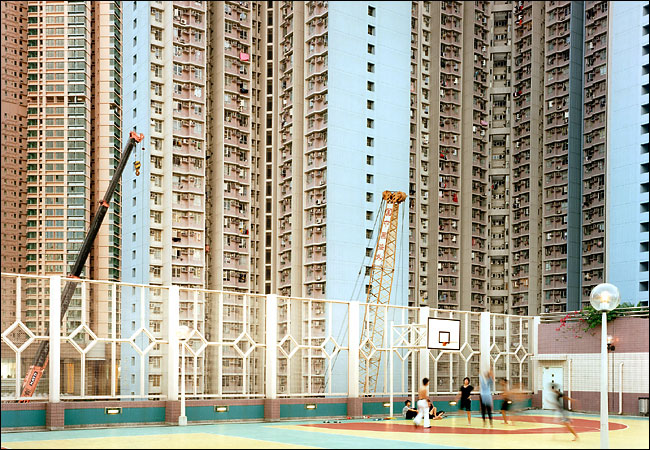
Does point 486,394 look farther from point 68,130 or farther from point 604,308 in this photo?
point 68,130

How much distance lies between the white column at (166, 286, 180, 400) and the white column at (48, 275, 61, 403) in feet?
11.7

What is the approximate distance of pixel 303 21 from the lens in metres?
78.3

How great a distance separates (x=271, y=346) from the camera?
27312mm

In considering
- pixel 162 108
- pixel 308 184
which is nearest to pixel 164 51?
pixel 162 108

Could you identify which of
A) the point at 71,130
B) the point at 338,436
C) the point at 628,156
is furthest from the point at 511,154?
the point at 338,436

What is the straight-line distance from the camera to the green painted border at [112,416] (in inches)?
909

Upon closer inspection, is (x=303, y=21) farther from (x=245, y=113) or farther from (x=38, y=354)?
(x=38, y=354)

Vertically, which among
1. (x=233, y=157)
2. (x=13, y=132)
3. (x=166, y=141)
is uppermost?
(x=13, y=132)

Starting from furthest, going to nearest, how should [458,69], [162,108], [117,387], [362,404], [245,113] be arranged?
1. [458,69]
2. [245,113]
3. [162,108]
4. [362,404]
5. [117,387]

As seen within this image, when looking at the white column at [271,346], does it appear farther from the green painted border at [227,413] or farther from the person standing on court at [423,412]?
the person standing on court at [423,412]

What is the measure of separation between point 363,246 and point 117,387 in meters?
48.4

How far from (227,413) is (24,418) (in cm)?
663

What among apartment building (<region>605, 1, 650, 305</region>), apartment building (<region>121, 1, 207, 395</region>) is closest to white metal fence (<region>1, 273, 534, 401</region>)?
apartment building (<region>605, 1, 650, 305</region>)

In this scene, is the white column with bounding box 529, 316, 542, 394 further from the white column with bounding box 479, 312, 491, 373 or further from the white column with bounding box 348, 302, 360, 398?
the white column with bounding box 348, 302, 360, 398
